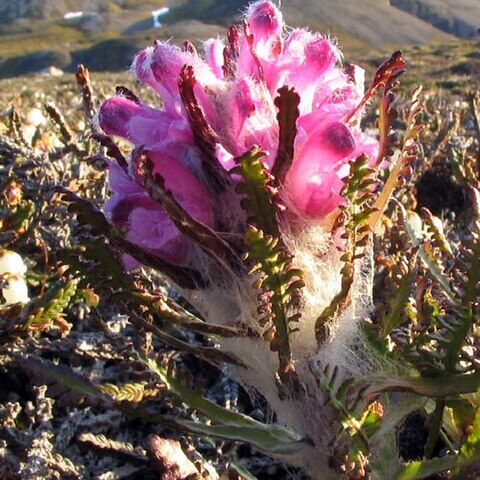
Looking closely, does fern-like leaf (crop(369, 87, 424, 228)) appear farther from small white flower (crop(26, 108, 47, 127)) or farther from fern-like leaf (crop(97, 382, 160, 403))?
small white flower (crop(26, 108, 47, 127))

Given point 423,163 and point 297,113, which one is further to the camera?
point 423,163

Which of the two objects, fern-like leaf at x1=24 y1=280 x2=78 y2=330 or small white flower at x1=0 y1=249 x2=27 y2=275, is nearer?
fern-like leaf at x1=24 y1=280 x2=78 y2=330

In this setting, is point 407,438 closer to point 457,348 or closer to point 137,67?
point 457,348

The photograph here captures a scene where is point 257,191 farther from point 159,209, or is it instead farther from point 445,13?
point 445,13

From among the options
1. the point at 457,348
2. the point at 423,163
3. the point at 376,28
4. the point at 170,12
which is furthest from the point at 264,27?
the point at 170,12

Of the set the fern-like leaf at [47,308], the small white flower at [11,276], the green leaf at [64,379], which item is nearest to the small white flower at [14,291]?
the small white flower at [11,276]

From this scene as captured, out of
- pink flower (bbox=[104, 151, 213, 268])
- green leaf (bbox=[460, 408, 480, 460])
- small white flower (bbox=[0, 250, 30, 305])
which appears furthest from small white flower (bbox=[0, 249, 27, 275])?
green leaf (bbox=[460, 408, 480, 460])

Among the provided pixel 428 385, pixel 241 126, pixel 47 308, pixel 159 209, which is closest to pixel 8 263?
pixel 47 308

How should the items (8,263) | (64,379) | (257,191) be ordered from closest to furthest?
(257,191) → (64,379) → (8,263)
